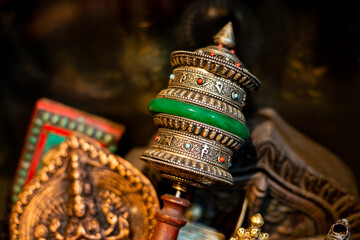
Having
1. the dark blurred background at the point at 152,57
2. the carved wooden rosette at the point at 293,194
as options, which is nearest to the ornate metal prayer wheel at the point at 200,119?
the carved wooden rosette at the point at 293,194

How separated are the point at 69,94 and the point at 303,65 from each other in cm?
107

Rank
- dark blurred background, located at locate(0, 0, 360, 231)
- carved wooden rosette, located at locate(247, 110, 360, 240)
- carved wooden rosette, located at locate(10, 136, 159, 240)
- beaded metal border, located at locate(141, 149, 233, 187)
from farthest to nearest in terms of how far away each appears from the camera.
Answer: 1. dark blurred background, located at locate(0, 0, 360, 231)
2. carved wooden rosette, located at locate(247, 110, 360, 240)
3. carved wooden rosette, located at locate(10, 136, 159, 240)
4. beaded metal border, located at locate(141, 149, 233, 187)

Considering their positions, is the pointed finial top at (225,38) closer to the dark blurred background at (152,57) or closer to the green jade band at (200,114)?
the green jade band at (200,114)

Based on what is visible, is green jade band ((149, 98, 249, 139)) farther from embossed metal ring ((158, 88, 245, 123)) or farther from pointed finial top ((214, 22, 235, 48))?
pointed finial top ((214, 22, 235, 48))

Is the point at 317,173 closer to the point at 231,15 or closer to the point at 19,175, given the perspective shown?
the point at 231,15

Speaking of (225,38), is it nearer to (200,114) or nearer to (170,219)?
(200,114)

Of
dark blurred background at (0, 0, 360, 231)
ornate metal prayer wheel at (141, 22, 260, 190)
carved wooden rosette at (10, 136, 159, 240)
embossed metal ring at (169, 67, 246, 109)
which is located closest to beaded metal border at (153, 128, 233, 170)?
Answer: ornate metal prayer wheel at (141, 22, 260, 190)

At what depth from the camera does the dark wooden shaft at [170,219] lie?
883 mm

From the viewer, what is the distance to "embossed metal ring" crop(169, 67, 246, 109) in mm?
846

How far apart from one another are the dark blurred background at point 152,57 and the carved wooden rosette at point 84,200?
53 cm

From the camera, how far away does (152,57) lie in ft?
5.30

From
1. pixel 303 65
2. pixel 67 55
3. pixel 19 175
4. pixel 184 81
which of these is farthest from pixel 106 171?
pixel 303 65

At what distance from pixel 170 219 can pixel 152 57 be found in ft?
3.00

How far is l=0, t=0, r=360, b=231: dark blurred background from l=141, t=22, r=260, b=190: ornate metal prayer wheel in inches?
20.1
